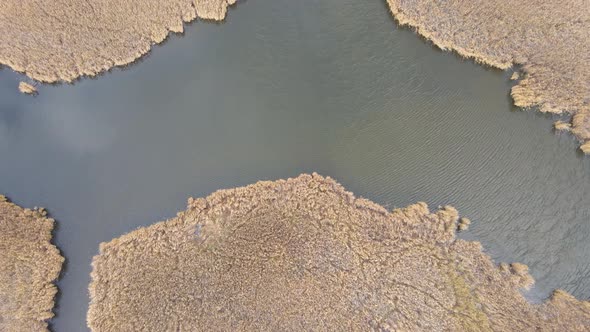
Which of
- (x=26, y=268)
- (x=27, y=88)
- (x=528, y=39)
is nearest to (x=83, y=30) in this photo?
(x=27, y=88)

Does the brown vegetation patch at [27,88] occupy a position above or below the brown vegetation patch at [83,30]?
below

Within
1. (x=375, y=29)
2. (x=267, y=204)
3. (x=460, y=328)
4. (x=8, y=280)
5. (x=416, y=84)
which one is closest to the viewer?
(x=460, y=328)

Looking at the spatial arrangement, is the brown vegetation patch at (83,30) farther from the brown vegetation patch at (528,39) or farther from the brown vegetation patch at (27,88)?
the brown vegetation patch at (528,39)

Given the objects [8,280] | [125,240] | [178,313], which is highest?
[125,240]

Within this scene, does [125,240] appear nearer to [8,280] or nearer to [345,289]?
[8,280]

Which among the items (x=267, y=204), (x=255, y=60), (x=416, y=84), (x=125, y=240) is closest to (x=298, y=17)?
(x=255, y=60)

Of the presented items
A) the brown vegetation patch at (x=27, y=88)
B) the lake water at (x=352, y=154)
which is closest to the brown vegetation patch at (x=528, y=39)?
the lake water at (x=352, y=154)
